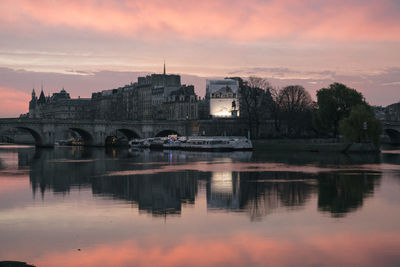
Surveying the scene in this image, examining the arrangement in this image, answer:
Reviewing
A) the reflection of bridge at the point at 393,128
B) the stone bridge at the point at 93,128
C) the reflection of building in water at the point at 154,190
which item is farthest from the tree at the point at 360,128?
the stone bridge at the point at 93,128

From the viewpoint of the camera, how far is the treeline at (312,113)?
3848 inches

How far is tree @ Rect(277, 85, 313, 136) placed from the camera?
12800 cm

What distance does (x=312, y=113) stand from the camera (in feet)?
428

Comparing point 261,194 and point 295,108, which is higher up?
point 295,108

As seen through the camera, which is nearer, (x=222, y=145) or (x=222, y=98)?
(x=222, y=145)

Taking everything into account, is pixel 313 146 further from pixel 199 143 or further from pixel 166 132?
pixel 166 132

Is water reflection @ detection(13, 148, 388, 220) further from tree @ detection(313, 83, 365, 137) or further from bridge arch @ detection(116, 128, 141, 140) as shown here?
bridge arch @ detection(116, 128, 141, 140)

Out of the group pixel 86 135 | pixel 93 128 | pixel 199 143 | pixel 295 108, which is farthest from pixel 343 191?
pixel 86 135

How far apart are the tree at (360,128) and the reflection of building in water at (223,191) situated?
156ft

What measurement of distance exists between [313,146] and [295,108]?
31.8 metres

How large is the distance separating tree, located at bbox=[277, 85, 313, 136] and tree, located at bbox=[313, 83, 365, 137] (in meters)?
12.4

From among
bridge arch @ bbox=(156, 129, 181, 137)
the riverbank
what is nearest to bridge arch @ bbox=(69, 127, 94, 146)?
bridge arch @ bbox=(156, 129, 181, 137)

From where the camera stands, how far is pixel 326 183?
46.0 m

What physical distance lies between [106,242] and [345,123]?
7825 cm
